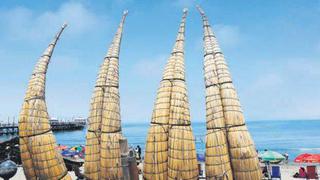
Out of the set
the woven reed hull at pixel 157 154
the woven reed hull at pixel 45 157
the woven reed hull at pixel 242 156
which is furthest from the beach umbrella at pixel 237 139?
the woven reed hull at pixel 45 157

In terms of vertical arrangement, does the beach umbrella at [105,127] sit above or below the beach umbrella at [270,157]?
above

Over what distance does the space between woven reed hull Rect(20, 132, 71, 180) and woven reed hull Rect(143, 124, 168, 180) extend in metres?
4.41

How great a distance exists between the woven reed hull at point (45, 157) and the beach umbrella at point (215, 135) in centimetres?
736

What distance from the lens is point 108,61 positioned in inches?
760

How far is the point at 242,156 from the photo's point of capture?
14.4 metres

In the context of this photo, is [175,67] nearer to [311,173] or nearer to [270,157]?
[311,173]

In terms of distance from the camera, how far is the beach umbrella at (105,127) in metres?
16.8

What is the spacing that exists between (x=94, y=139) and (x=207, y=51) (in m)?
7.49

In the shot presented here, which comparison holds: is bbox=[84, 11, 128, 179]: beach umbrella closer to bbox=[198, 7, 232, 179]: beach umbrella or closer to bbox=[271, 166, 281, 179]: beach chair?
bbox=[198, 7, 232, 179]: beach umbrella

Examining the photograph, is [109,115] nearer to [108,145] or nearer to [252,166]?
[108,145]

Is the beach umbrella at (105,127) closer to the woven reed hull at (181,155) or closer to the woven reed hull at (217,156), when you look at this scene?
the woven reed hull at (181,155)

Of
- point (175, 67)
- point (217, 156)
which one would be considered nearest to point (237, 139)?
point (217, 156)

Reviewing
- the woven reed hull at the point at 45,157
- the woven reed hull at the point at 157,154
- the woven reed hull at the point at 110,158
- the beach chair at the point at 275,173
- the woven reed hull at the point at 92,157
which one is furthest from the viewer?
the beach chair at the point at 275,173

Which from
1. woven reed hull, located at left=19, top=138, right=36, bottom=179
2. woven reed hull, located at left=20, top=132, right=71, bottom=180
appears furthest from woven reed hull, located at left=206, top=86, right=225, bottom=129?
woven reed hull, located at left=19, top=138, right=36, bottom=179
